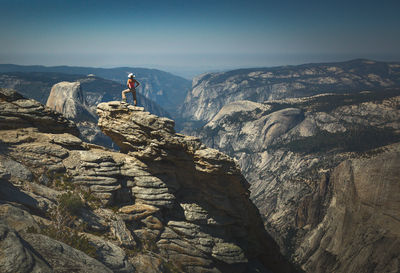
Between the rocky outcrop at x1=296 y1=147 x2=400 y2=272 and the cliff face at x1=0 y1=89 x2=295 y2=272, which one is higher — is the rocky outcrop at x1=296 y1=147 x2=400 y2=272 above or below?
below

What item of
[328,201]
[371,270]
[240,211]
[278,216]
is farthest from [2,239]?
[278,216]

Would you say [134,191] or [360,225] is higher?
[134,191]

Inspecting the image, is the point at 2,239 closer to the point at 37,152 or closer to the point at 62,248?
the point at 62,248

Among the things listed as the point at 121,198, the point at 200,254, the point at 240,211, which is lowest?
the point at 200,254

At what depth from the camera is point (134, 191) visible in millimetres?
27500

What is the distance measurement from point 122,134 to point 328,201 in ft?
343

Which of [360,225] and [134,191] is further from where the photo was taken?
[360,225]

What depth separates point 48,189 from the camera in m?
22.8

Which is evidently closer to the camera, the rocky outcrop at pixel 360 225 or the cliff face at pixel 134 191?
the cliff face at pixel 134 191

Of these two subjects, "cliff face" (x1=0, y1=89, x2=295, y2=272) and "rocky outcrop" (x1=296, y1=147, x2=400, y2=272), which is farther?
"rocky outcrop" (x1=296, y1=147, x2=400, y2=272)

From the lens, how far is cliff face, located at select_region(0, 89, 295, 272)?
21438mm

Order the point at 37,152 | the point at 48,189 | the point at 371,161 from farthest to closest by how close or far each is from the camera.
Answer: the point at 371,161
the point at 37,152
the point at 48,189

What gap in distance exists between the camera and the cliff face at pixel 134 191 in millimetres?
21438

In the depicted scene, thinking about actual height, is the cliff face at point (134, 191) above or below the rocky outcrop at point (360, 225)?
above
